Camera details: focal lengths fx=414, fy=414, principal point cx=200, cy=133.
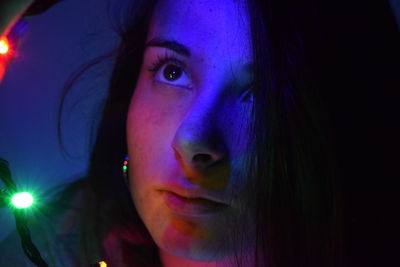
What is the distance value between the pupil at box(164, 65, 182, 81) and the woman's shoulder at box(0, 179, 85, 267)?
0.52 meters

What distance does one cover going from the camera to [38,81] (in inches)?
45.6

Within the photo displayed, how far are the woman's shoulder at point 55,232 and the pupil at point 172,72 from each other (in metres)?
0.52

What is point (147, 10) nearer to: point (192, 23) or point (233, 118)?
point (192, 23)

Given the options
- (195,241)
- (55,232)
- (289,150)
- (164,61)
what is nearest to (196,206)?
(195,241)

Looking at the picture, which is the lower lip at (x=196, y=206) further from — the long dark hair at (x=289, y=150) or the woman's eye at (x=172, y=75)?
the woman's eye at (x=172, y=75)

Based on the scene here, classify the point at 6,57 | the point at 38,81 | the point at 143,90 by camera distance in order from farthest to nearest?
the point at 38,81, the point at 143,90, the point at 6,57

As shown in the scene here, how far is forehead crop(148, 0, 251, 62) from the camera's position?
78 centimetres

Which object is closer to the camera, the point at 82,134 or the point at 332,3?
the point at 332,3

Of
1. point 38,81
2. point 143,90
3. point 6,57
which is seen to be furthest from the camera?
point 38,81

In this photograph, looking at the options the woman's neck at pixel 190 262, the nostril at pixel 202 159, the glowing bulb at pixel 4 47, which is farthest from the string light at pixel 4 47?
the woman's neck at pixel 190 262

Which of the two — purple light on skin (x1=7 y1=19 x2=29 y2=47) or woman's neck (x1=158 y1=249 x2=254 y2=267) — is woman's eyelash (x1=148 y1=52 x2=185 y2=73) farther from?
woman's neck (x1=158 y1=249 x2=254 y2=267)

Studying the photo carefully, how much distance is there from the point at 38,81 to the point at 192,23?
556mm

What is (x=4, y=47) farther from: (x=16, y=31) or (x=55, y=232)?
(x=55, y=232)

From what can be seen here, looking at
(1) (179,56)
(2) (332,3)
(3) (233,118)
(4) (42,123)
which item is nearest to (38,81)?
(4) (42,123)
